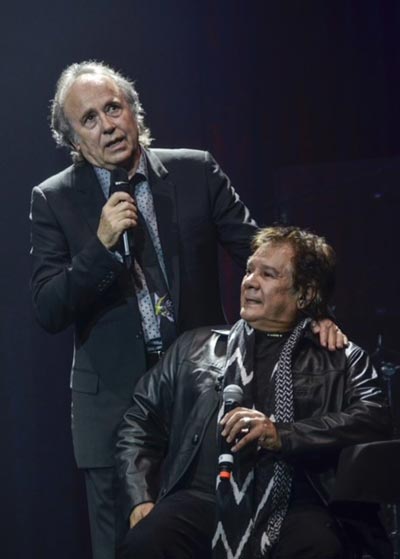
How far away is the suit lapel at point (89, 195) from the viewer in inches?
122

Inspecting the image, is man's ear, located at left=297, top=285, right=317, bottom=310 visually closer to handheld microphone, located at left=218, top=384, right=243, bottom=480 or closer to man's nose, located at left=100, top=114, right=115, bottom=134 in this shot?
handheld microphone, located at left=218, top=384, right=243, bottom=480

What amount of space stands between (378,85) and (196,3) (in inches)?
30.0

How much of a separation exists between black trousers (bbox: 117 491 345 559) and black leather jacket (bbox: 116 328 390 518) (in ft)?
0.27

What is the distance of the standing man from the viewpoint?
305 centimetres

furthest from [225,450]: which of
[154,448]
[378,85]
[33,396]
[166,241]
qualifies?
[378,85]

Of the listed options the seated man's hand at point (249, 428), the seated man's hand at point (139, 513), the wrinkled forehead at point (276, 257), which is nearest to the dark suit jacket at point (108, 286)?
the wrinkled forehead at point (276, 257)

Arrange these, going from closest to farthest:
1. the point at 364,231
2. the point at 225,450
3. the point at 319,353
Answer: the point at 225,450 < the point at 319,353 < the point at 364,231

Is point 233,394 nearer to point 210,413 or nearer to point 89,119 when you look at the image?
point 210,413

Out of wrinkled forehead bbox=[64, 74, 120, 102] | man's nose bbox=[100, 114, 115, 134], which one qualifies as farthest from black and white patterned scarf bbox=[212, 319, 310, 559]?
wrinkled forehead bbox=[64, 74, 120, 102]

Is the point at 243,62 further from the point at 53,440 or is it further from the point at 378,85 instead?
the point at 53,440

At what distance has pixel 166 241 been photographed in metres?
3.10

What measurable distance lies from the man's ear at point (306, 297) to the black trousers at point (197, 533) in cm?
59

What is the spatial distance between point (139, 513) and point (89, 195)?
35.1 inches

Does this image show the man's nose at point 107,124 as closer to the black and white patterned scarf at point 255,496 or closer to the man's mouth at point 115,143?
the man's mouth at point 115,143
